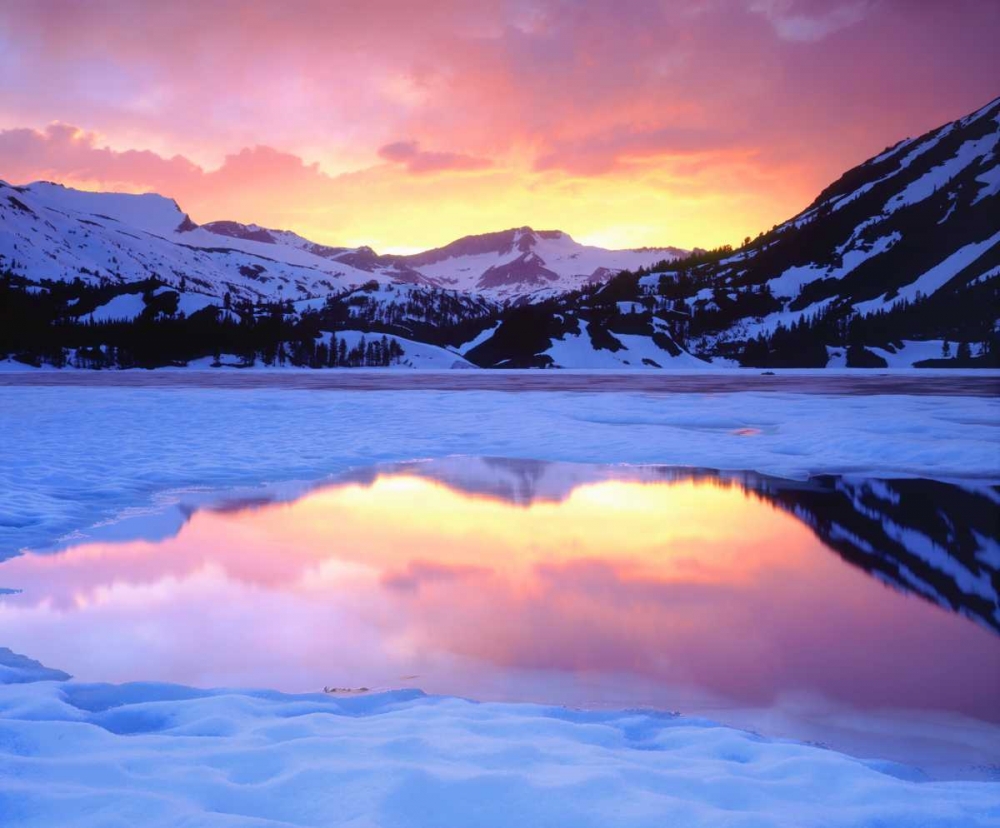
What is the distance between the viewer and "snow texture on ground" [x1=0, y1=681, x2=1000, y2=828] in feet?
13.0

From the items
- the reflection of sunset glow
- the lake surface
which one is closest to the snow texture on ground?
the lake surface

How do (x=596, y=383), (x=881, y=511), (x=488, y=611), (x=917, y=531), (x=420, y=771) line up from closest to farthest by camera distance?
(x=420, y=771) < (x=488, y=611) < (x=917, y=531) < (x=881, y=511) < (x=596, y=383)

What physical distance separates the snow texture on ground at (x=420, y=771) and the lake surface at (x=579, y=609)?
2.37ft

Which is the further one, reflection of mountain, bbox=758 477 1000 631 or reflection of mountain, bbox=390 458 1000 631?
reflection of mountain, bbox=390 458 1000 631

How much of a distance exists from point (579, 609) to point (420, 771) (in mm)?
4205

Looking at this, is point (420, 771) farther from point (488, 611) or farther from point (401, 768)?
point (488, 611)

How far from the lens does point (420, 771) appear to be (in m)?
4.41

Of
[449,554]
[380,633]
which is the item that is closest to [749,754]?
[380,633]

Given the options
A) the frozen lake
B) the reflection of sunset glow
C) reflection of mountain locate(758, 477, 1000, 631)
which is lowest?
the reflection of sunset glow

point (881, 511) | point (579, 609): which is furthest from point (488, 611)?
point (881, 511)

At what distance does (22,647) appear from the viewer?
703cm

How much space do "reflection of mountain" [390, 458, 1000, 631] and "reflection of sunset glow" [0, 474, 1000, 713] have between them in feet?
2.00

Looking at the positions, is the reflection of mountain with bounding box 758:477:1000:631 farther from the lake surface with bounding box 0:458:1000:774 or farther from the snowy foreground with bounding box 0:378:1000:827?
the snowy foreground with bounding box 0:378:1000:827

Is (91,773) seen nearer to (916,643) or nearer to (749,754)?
(749,754)
